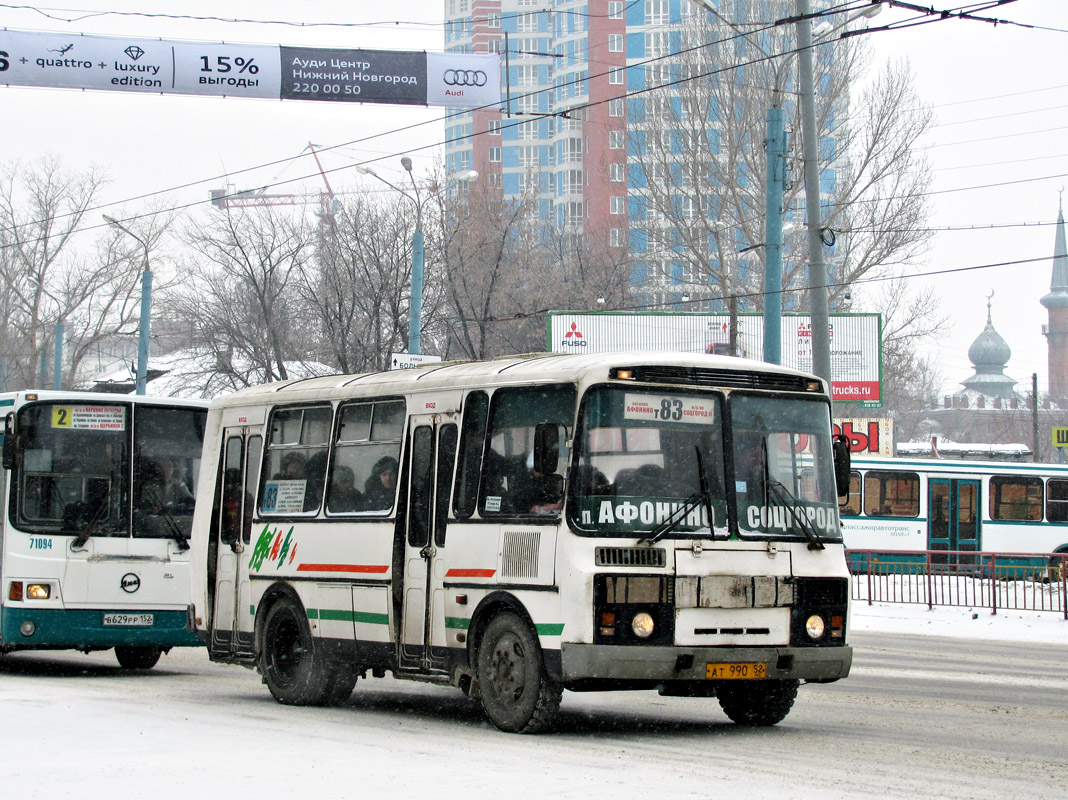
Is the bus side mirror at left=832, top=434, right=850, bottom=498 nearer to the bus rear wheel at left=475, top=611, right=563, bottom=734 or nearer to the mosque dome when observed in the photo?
the bus rear wheel at left=475, top=611, right=563, bottom=734

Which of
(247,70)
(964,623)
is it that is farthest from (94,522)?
(964,623)

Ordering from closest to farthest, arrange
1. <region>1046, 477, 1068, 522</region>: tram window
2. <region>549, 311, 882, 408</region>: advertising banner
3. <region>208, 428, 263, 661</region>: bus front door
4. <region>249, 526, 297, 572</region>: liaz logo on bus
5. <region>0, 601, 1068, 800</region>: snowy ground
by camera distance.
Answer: <region>0, 601, 1068, 800</region>: snowy ground → <region>249, 526, 297, 572</region>: liaz logo on bus → <region>208, 428, 263, 661</region>: bus front door → <region>1046, 477, 1068, 522</region>: tram window → <region>549, 311, 882, 408</region>: advertising banner

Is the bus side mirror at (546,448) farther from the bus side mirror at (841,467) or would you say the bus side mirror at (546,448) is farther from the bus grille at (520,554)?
the bus side mirror at (841,467)

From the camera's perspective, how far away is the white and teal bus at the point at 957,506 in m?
36.4

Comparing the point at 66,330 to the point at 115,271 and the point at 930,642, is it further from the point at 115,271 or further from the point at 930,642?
the point at 930,642

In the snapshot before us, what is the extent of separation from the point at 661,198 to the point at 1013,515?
858 inches

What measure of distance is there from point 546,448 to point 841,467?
7.92 ft

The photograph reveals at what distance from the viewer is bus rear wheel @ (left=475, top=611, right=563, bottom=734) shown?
978cm

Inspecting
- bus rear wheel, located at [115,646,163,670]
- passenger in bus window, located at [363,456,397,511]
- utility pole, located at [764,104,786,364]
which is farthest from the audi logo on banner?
passenger in bus window, located at [363,456,397,511]

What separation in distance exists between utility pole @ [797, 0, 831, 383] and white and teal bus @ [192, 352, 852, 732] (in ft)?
30.6

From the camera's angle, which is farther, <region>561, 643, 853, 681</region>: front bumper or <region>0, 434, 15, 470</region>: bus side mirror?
<region>0, 434, 15, 470</region>: bus side mirror

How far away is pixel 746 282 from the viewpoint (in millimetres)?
57719

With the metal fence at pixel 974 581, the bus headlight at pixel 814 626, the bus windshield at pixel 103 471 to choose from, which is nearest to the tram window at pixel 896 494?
the metal fence at pixel 974 581

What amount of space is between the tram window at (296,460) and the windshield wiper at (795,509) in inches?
156
